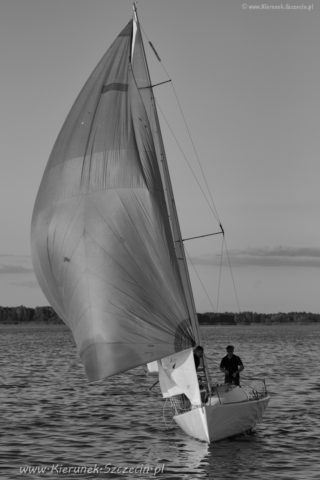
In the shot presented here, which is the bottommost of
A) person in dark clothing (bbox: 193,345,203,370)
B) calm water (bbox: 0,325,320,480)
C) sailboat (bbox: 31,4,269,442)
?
calm water (bbox: 0,325,320,480)

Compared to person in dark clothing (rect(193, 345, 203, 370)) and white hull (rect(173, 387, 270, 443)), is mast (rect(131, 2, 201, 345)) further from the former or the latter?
white hull (rect(173, 387, 270, 443))

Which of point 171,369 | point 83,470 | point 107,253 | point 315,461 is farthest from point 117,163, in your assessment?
point 315,461

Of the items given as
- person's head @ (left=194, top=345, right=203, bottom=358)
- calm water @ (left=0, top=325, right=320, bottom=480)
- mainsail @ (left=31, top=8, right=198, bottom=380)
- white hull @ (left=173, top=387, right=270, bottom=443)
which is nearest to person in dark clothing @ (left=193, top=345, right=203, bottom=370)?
person's head @ (left=194, top=345, right=203, bottom=358)

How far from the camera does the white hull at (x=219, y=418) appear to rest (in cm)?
2378

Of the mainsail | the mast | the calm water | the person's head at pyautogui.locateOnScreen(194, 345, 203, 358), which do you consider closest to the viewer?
the calm water

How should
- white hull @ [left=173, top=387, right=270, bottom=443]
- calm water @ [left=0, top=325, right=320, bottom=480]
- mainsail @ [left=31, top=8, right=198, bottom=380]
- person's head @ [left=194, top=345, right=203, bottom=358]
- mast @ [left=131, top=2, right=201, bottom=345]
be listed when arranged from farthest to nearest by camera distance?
mast @ [left=131, top=2, right=201, bottom=345] < person's head @ [left=194, top=345, right=203, bottom=358] < white hull @ [left=173, top=387, right=270, bottom=443] < mainsail @ [left=31, top=8, right=198, bottom=380] < calm water @ [left=0, top=325, right=320, bottom=480]

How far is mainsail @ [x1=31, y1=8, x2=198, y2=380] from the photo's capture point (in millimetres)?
23203

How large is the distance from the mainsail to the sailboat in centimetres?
3

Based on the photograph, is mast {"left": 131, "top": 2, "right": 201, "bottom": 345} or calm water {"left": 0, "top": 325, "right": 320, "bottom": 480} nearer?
calm water {"left": 0, "top": 325, "right": 320, "bottom": 480}

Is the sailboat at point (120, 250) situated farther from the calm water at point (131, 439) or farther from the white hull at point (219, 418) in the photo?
the calm water at point (131, 439)

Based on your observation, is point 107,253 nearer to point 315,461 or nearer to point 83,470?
point 83,470

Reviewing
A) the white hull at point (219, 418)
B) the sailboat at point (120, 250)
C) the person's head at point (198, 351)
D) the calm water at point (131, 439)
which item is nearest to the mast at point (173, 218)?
the sailboat at point (120, 250)

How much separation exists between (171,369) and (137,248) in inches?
154

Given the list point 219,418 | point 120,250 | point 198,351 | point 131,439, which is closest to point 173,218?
point 120,250
